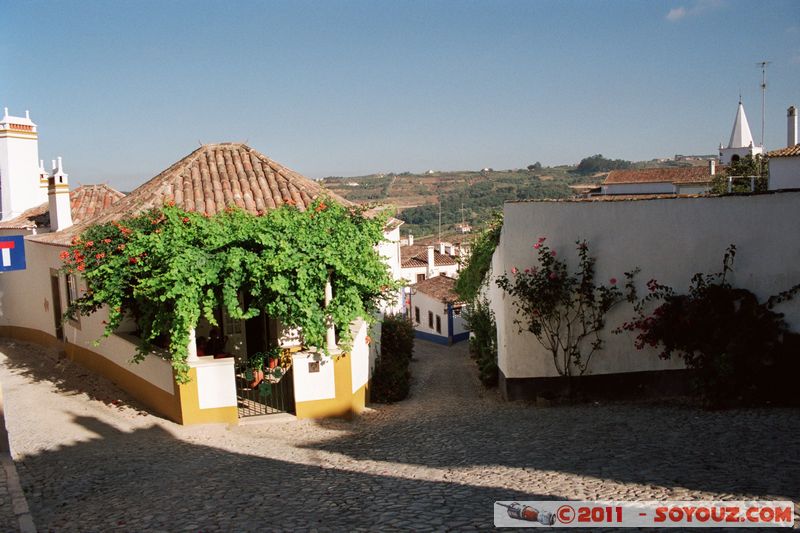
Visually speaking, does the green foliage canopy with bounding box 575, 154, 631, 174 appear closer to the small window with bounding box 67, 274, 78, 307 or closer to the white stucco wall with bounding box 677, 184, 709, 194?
the white stucco wall with bounding box 677, 184, 709, 194

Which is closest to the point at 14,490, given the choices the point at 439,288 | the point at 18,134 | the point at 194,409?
the point at 194,409

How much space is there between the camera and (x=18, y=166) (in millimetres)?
21609

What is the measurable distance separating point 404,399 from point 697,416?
6424 millimetres

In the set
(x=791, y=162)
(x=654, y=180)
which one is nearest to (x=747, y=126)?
(x=654, y=180)

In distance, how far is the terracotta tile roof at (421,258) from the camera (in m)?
51.6

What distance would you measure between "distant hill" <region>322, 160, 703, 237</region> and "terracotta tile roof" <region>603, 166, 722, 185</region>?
5763mm

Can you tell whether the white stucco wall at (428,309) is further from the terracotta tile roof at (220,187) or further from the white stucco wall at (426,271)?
the terracotta tile roof at (220,187)

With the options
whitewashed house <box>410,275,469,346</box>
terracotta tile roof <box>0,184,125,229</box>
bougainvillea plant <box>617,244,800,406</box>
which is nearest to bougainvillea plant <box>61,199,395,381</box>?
bougainvillea plant <box>617,244,800,406</box>

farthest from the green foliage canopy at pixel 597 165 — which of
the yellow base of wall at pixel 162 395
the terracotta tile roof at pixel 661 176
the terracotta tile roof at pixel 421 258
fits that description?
the yellow base of wall at pixel 162 395

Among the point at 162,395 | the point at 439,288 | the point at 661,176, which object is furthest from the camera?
the point at 661,176

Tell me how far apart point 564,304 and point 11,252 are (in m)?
8.04

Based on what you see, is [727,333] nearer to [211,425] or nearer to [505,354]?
[505,354]

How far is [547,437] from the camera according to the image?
8539 mm

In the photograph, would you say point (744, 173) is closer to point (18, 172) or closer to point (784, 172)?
point (784, 172)
